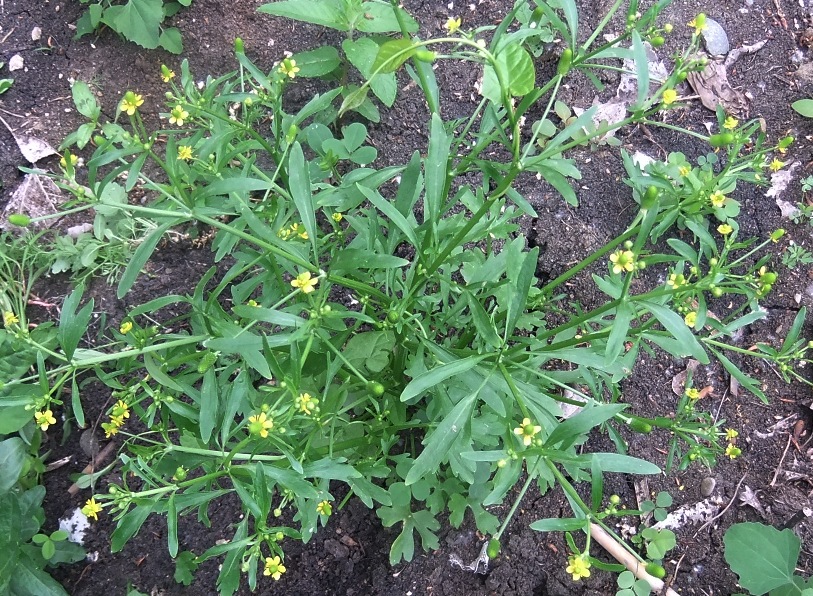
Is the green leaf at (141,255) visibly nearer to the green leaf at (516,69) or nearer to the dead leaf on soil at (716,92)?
the green leaf at (516,69)

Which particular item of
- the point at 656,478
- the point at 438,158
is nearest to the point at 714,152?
the point at 656,478

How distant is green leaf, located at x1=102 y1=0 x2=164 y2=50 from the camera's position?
2887 mm

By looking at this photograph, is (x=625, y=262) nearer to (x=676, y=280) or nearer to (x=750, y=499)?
(x=676, y=280)

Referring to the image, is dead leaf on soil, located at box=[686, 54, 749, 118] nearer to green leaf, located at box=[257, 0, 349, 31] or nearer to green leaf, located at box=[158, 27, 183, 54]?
green leaf, located at box=[257, 0, 349, 31]

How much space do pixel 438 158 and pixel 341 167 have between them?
143cm

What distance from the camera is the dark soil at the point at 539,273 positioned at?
2.48 m

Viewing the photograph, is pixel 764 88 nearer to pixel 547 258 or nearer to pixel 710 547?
pixel 547 258

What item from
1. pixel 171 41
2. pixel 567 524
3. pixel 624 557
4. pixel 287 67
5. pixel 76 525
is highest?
pixel 287 67

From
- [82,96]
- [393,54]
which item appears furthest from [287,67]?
[82,96]

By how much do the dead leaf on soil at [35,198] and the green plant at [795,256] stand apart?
3482 mm

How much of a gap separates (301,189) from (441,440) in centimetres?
72

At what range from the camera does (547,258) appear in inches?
110

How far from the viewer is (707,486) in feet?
8.54

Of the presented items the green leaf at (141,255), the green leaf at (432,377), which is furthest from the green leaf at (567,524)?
the green leaf at (141,255)
